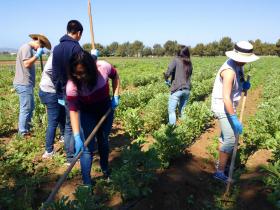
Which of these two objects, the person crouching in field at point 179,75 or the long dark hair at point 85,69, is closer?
the long dark hair at point 85,69

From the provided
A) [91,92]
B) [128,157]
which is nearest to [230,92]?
[128,157]

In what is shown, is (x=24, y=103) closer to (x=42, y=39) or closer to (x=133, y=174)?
(x=42, y=39)

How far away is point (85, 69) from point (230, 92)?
5.83 ft

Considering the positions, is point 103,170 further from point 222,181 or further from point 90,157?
point 222,181

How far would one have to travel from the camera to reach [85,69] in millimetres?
3611

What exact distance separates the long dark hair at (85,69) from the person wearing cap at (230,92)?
160 centimetres

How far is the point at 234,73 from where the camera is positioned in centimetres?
407

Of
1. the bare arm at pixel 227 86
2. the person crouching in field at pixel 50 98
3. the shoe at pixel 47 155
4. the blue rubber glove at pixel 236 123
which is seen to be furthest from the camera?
the shoe at pixel 47 155

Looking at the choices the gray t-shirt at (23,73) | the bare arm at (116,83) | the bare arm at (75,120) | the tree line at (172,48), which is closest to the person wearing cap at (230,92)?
the bare arm at (116,83)

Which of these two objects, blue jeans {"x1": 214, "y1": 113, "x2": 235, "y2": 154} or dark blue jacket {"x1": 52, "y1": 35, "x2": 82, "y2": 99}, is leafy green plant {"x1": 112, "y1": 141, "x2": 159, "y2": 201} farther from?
dark blue jacket {"x1": 52, "y1": 35, "x2": 82, "y2": 99}

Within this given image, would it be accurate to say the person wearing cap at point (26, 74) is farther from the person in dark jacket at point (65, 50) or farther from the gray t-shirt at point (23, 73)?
the person in dark jacket at point (65, 50)

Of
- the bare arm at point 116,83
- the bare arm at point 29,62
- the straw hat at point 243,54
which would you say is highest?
the straw hat at point 243,54

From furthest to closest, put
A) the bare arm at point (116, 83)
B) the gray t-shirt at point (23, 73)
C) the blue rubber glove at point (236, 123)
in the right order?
the gray t-shirt at point (23, 73) → the bare arm at point (116, 83) → the blue rubber glove at point (236, 123)

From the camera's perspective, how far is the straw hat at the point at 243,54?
407cm
